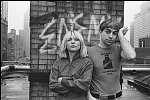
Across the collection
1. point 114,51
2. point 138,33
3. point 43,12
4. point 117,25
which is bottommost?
point 114,51

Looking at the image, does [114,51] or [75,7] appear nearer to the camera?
[114,51]

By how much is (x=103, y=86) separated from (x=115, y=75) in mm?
188

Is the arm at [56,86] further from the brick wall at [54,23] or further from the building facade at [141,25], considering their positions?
the building facade at [141,25]

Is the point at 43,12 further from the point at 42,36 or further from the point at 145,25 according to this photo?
the point at 145,25

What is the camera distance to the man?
2031 mm

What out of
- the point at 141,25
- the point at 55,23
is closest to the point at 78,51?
the point at 55,23

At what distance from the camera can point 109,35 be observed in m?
2.03

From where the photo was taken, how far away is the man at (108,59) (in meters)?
2.03

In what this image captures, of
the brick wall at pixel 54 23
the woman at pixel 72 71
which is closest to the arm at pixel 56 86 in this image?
the woman at pixel 72 71

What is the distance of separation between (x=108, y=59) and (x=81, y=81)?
16.6 inches

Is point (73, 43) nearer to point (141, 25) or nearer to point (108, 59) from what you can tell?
point (108, 59)

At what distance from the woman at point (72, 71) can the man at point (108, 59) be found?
127mm

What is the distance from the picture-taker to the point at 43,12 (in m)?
5.26

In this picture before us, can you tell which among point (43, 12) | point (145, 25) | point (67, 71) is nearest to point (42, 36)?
point (43, 12)
